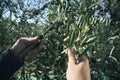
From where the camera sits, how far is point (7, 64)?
1.58 m

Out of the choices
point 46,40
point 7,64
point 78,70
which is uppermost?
point 46,40

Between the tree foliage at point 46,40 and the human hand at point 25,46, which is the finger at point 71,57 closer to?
the human hand at point 25,46

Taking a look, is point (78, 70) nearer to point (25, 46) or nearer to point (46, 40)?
point (25, 46)

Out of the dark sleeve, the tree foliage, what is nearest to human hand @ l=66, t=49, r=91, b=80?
the dark sleeve

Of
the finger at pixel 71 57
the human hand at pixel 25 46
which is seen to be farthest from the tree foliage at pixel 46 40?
the finger at pixel 71 57

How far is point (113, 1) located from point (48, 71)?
0.82 metres

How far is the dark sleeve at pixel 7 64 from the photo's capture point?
157cm

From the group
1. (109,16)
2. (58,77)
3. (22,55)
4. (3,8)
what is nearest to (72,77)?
(22,55)

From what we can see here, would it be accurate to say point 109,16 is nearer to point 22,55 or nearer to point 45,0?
point 45,0

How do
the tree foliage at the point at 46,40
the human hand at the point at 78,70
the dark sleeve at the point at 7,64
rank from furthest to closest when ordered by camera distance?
the tree foliage at the point at 46,40 → the dark sleeve at the point at 7,64 → the human hand at the point at 78,70

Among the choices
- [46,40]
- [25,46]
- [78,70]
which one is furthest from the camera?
[46,40]

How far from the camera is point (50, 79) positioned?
3205 mm

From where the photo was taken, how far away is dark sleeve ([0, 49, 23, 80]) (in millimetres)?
1571

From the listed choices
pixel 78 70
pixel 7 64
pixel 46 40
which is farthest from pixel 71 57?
pixel 46 40
